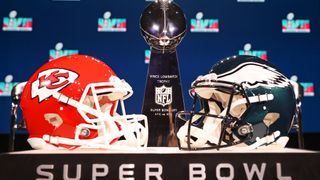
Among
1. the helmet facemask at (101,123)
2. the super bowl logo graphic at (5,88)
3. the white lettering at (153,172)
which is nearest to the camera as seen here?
the white lettering at (153,172)

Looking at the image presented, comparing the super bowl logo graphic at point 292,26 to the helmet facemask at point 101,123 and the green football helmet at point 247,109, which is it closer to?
the green football helmet at point 247,109

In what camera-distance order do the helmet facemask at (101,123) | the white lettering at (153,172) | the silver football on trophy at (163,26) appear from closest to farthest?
the white lettering at (153,172)
the helmet facemask at (101,123)
the silver football on trophy at (163,26)

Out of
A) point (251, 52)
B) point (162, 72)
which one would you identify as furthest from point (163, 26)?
point (251, 52)

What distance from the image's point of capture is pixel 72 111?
38.2 inches

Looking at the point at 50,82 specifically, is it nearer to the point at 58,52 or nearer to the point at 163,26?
the point at 163,26

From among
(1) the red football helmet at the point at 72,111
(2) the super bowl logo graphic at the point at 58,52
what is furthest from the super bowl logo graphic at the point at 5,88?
(1) the red football helmet at the point at 72,111

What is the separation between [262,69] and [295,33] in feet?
4.56

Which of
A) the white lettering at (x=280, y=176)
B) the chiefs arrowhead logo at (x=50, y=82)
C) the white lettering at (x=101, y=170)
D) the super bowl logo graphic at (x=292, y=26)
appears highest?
the super bowl logo graphic at (x=292, y=26)

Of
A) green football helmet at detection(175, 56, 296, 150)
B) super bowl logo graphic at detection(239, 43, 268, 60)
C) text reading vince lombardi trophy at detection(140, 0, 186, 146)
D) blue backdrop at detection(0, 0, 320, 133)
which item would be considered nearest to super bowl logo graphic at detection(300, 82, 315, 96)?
blue backdrop at detection(0, 0, 320, 133)

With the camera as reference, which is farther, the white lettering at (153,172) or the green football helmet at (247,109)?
the green football helmet at (247,109)

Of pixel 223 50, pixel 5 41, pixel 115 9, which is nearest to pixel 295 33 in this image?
pixel 223 50

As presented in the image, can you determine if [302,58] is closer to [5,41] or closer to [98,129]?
[98,129]

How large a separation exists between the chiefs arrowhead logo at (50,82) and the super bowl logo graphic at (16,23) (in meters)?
1.34

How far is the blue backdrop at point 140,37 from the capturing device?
2.20 m
